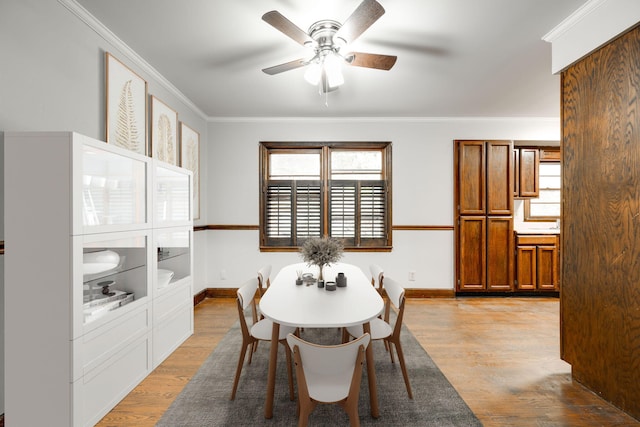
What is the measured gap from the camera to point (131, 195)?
7.27 ft

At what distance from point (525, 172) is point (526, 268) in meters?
1.38

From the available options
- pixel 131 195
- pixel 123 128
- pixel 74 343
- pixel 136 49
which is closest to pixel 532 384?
pixel 74 343

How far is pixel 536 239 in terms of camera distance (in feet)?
14.3

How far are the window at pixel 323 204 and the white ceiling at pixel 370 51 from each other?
64 cm

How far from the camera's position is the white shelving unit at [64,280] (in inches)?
63.2

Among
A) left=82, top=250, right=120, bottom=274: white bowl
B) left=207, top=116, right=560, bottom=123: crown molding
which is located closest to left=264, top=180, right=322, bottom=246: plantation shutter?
left=207, top=116, right=560, bottom=123: crown molding

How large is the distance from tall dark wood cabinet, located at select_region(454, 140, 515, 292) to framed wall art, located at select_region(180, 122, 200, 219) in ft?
Result: 11.9

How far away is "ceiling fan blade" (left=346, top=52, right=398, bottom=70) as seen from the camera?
216 centimetres

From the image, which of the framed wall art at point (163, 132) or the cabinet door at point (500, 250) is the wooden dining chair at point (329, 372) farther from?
the cabinet door at point (500, 250)

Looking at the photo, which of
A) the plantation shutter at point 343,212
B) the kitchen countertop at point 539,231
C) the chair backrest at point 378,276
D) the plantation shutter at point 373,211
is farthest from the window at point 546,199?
the chair backrest at point 378,276

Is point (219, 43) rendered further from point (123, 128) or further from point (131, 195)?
point (131, 195)

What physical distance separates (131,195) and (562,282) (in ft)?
10.7

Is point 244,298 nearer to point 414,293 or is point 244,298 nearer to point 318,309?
point 318,309

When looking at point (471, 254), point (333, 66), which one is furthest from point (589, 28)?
point (471, 254)
